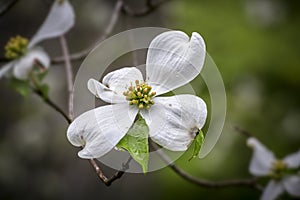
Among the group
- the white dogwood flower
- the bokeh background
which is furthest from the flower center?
the bokeh background

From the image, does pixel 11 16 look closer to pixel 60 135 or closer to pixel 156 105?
pixel 60 135

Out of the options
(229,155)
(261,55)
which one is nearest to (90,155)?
(229,155)

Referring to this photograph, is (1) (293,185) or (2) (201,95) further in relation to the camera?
(2) (201,95)

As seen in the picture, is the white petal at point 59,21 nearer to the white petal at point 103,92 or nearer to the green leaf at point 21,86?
the green leaf at point 21,86

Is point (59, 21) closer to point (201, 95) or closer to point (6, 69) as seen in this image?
point (6, 69)

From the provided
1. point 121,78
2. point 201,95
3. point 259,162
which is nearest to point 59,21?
point 121,78

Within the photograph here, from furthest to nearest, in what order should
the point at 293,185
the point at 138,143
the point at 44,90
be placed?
the point at 293,185
the point at 44,90
the point at 138,143
